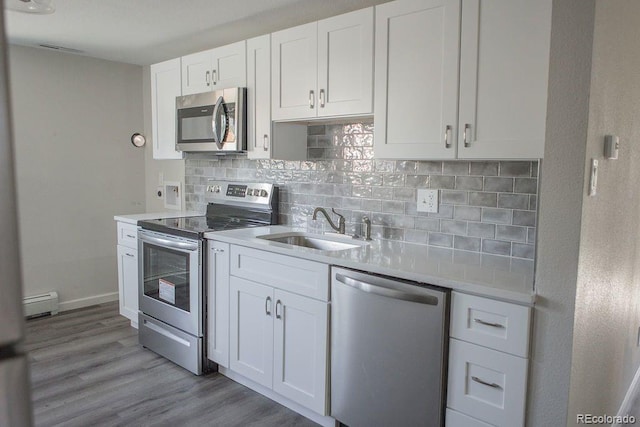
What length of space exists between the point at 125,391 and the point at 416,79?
2.37 m

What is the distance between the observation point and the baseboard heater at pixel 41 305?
393cm

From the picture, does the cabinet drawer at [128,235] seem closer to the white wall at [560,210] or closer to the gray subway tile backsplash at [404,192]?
the gray subway tile backsplash at [404,192]

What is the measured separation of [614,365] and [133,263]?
126 inches

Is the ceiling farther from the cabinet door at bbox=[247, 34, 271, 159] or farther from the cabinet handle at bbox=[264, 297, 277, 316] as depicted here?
the cabinet handle at bbox=[264, 297, 277, 316]

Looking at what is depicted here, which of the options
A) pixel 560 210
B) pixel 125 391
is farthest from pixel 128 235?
pixel 560 210

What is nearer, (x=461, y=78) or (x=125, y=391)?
(x=461, y=78)

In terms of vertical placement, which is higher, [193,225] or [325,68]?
[325,68]

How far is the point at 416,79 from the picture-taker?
7.26ft

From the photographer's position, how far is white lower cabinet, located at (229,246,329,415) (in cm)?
231

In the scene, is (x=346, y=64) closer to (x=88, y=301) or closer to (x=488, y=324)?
(x=488, y=324)

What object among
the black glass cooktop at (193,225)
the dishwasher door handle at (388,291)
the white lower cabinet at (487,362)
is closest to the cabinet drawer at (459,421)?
the white lower cabinet at (487,362)

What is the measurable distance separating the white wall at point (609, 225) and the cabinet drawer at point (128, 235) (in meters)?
2.98

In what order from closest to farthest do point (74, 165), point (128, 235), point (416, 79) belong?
point (416, 79)
point (128, 235)
point (74, 165)

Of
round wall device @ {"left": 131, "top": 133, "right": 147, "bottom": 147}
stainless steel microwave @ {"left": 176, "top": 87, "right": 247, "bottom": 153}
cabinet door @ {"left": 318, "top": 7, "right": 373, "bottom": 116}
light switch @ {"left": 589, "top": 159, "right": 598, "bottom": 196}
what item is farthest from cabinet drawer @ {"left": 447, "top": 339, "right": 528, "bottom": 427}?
round wall device @ {"left": 131, "top": 133, "right": 147, "bottom": 147}
